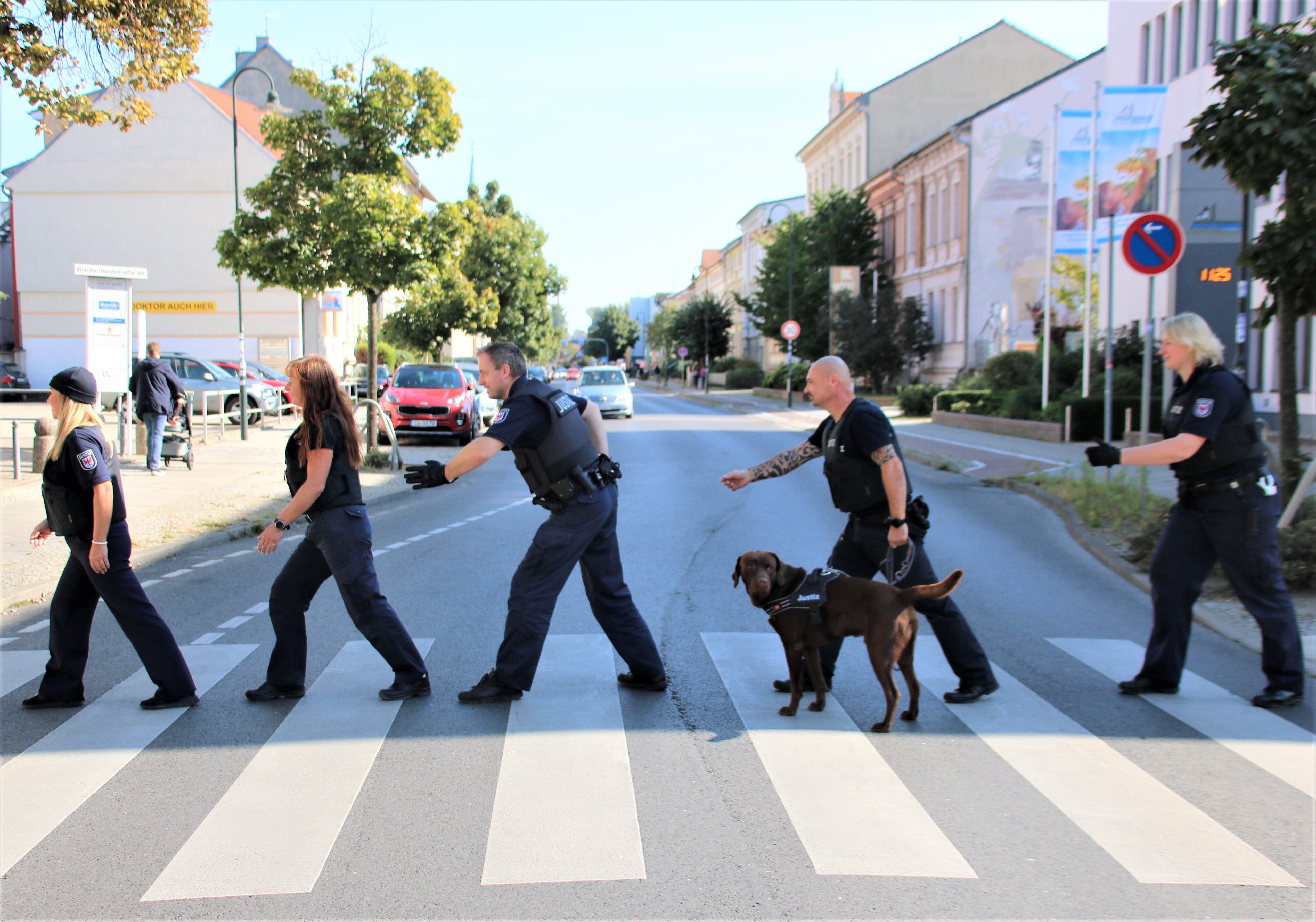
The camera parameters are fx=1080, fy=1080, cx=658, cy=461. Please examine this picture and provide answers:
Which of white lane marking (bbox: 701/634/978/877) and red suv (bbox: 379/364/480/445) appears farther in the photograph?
red suv (bbox: 379/364/480/445)

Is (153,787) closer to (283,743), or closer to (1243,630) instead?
(283,743)

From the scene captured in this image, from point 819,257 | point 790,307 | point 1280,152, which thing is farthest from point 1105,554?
point 819,257

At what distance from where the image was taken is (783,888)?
340cm

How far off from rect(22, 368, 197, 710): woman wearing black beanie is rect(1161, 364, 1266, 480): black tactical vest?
4.98 meters

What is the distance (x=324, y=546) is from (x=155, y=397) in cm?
1194

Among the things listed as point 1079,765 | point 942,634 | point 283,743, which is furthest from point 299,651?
point 1079,765

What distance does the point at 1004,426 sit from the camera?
961 inches

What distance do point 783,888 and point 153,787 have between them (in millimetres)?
2538

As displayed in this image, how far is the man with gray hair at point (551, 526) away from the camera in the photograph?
5.18m

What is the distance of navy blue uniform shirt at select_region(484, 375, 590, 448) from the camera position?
16.5ft

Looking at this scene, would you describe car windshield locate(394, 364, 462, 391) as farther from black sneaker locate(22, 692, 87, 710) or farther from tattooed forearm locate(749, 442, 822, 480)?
tattooed forearm locate(749, 442, 822, 480)

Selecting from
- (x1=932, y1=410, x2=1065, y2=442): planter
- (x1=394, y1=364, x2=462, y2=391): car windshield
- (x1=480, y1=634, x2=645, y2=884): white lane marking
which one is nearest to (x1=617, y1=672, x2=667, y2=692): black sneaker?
(x1=480, y1=634, x2=645, y2=884): white lane marking

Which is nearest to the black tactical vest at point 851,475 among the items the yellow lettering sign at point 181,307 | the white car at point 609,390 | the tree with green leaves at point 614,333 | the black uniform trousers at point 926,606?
the black uniform trousers at point 926,606

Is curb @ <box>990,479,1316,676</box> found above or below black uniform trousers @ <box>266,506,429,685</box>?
below
